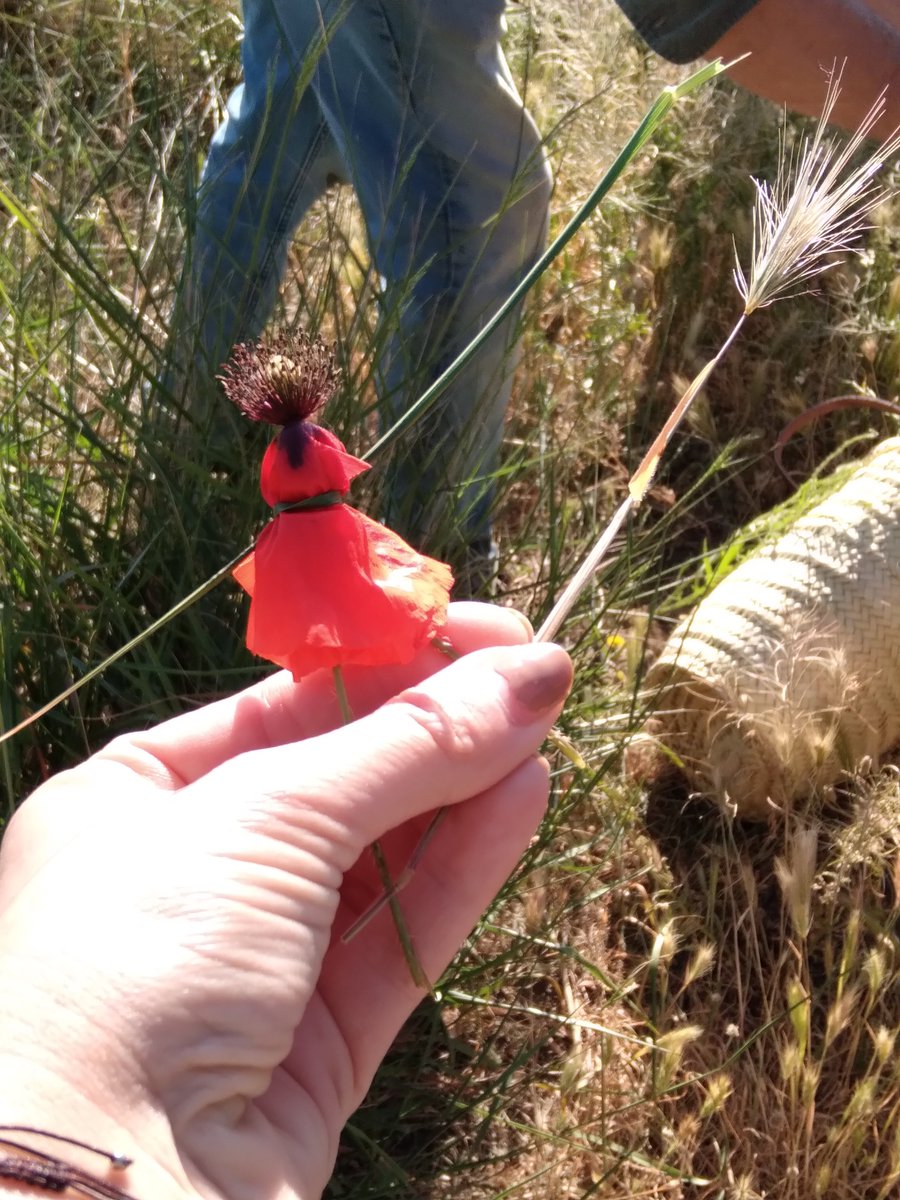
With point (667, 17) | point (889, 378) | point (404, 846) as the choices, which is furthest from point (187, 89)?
point (889, 378)

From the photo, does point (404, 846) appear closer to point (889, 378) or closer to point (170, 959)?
point (170, 959)

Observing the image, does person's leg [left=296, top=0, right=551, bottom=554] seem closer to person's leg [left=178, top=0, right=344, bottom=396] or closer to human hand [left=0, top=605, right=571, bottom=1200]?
person's leg [left=178, top=0, right=344, bottom=396]

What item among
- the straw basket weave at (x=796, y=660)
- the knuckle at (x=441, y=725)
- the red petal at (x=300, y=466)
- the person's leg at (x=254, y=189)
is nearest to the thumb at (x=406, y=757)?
the knuckle at (x=441, y=725)

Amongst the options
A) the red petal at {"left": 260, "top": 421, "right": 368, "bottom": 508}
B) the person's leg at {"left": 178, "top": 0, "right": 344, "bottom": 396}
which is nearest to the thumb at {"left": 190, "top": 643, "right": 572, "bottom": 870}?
the red petal at {"left": 260, "top": 421, "right": 368, "bottom": 508}

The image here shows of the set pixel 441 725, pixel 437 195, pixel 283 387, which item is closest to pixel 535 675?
pixel 441 725

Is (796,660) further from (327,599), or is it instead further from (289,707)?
(327,599)

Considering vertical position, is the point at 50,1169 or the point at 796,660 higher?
the point at 50,1169
